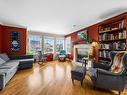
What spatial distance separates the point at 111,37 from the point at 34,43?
211 inches

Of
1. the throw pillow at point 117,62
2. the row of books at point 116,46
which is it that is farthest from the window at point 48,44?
the throw pillow at point 117,62

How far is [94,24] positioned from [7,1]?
378 cm

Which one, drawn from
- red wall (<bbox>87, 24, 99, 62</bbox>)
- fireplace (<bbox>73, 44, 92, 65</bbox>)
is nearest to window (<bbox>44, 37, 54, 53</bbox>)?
fireplace (<bbox>73, 44, 92, 65</bbox>)

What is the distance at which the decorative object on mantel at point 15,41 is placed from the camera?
221 inches

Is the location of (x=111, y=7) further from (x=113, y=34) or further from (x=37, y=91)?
(x=37, y=91)

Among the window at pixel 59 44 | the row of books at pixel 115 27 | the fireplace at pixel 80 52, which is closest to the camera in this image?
the row of books at pixel 115 27

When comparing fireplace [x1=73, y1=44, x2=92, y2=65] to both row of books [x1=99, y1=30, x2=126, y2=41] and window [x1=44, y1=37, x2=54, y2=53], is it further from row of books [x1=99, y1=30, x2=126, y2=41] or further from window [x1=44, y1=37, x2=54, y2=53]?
window [x1=44, y1=37, x2=54, y2=53]

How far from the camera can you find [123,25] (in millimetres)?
3441

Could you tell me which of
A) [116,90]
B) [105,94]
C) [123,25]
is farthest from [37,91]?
[123,25]

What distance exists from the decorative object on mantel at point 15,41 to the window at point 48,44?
2434 millimetres

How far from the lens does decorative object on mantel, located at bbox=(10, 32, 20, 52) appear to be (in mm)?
5621

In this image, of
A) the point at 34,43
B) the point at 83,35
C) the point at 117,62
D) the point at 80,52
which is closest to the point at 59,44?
the point at 34,43

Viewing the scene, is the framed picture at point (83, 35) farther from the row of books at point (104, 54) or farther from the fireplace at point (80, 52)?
the row of books at point (104, 54)

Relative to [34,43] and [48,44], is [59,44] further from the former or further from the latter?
[34,43]
